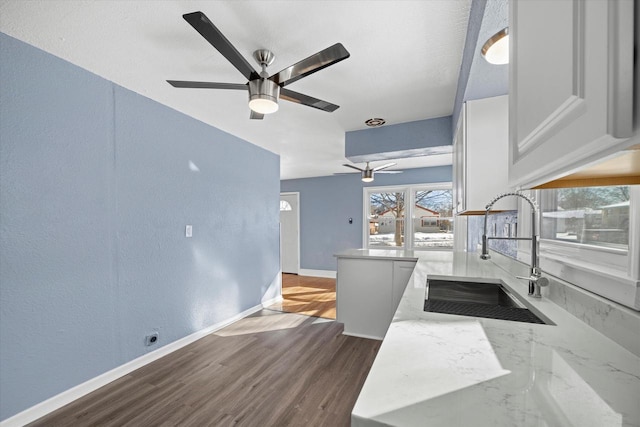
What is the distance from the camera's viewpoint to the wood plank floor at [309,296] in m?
3.76

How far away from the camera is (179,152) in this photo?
2697 mm

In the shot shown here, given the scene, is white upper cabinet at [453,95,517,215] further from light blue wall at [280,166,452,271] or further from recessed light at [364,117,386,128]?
light blue wall at [280,166,452,271]

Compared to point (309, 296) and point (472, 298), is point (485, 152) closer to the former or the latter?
point (472, 298)

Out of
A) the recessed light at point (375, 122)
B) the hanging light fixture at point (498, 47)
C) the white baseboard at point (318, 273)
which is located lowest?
the white baseboard at point (318, 273)

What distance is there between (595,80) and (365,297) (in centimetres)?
271

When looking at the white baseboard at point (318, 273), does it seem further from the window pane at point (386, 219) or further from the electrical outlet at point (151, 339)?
the electrical outlet at point (151, 339)

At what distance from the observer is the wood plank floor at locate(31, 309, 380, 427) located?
1715mm

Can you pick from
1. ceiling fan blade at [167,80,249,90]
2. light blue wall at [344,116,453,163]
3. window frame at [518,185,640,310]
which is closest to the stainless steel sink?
window frame at [518,185,640,310]

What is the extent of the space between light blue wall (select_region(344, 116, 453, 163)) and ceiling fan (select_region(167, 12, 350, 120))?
1306 millimetres

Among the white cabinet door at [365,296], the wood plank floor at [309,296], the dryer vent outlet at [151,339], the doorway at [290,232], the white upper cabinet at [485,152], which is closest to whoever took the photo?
the white upper cabinet at [485,152]

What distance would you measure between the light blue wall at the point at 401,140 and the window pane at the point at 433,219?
2.55 metres

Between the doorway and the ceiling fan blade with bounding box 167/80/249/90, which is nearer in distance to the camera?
the ceiling fan blade with bounding box 167/80/249/90

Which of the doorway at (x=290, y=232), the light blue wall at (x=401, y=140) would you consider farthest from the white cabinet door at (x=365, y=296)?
the doorway at (x=290, y=232)

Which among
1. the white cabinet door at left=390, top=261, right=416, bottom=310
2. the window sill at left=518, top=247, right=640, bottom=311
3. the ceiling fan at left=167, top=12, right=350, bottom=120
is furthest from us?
the white cabinet door at left=390, top=261, right=416, bottom=310
